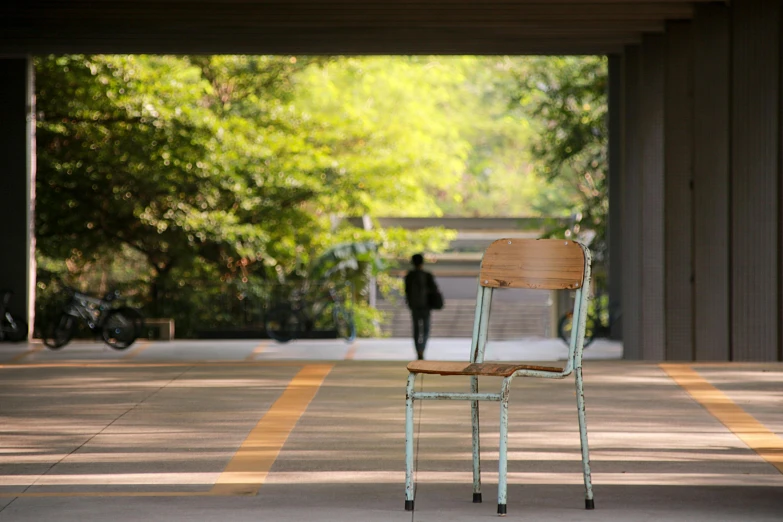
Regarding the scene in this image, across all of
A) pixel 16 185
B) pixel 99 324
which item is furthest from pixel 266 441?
pixel 16 185

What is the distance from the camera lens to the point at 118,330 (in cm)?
1562

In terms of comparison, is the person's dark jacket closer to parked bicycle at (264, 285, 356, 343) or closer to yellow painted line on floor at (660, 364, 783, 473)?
yellow painted line on floor at (660, 364, 783, 473)

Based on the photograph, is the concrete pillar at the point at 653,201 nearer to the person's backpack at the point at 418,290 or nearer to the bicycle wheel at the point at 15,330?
the person's backpack at the point at 418,290

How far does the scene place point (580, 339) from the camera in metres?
5.10

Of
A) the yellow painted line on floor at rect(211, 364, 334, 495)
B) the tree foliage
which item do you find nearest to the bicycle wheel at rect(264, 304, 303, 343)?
the tree foliage

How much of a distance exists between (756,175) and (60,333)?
Answer: 8.84 m

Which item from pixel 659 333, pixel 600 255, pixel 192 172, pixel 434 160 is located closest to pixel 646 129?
pixel 659 333

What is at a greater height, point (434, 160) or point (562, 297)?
point (434, 160)

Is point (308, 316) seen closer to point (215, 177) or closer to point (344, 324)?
point (344, 324)

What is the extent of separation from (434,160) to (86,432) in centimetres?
2356

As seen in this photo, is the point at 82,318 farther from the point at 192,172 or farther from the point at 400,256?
the point at 400,256

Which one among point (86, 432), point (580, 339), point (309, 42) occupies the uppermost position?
point (309, 42)

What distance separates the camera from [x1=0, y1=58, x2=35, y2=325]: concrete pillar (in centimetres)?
1617

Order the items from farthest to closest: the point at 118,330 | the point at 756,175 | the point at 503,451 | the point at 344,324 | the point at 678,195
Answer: the point at 344,324
the point at 118,330
the point at 678,195
the point at 756,175
the point at 503,451
